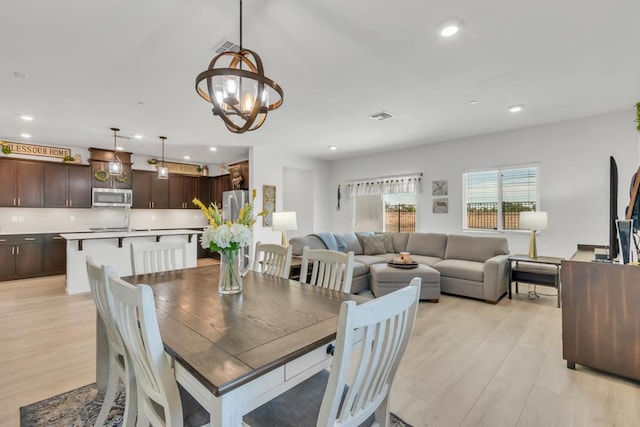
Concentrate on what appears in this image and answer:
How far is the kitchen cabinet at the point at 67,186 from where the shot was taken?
19.0 feet

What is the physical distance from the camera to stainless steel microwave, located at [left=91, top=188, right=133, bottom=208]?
6211mm

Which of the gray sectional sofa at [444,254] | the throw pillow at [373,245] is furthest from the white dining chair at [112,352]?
the throw pillow at [373,245]

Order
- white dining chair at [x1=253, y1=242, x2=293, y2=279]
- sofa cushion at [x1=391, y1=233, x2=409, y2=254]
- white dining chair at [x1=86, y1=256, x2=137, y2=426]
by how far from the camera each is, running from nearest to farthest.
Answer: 1. white dining chair at [x1=86, y1=256, x2=137, y2=426]
2. white dining chair at [x1=253, y1=242, x2=293, y2=279]
3. sofa cushion at [x1=391, y1=233, x2=409, y2=254]

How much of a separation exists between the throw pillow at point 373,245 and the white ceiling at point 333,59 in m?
2.05

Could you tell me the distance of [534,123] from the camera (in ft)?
15.0

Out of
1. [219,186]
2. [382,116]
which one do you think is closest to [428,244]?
[382,116]

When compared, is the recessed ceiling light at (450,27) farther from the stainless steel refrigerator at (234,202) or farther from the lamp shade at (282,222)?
the stainless steel refrigerator at (234,202)

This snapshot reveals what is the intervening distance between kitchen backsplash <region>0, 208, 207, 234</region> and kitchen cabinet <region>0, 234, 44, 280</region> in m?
0.47

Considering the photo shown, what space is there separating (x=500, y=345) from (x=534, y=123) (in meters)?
3.67

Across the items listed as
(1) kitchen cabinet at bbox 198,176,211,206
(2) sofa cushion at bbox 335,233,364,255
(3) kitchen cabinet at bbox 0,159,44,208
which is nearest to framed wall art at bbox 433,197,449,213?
(2) sofa cushion at bbox 335,233,364,255

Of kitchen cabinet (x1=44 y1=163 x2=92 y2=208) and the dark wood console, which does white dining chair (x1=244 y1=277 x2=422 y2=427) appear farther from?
kitchen cabinet (x1=44 y1=163 x2=92 y2=208)

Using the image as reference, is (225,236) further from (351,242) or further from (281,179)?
(281,179)

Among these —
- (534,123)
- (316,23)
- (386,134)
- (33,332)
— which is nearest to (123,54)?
(316,23)

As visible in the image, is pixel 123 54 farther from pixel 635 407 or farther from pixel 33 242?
pixel 33 242
